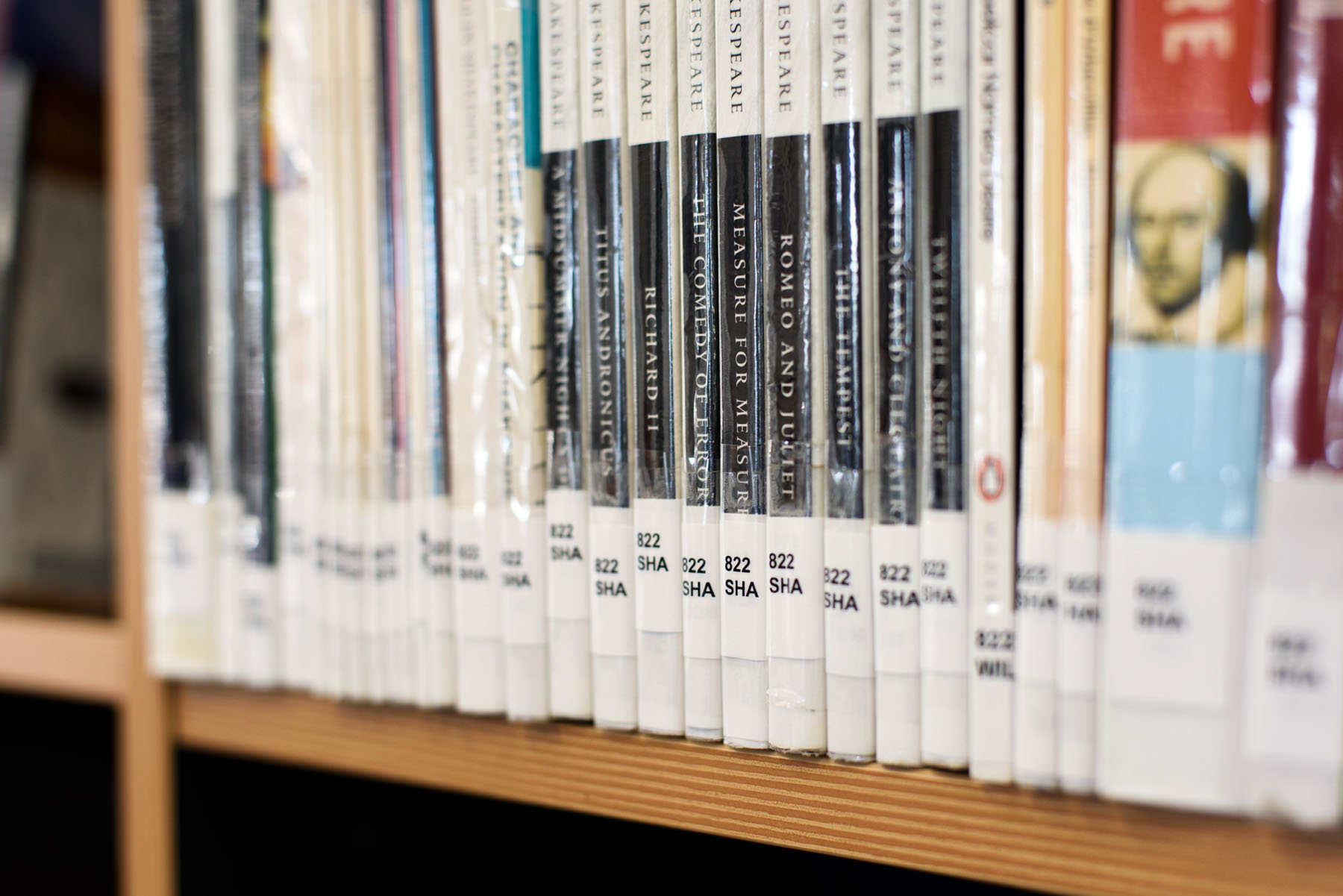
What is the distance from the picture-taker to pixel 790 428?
439 millimetres

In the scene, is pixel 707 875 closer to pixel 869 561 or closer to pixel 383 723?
pixel 383 723

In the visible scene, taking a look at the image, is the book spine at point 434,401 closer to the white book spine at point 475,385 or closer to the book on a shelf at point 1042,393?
the white book spine at point 475,385

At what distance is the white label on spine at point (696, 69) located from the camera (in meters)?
0.46

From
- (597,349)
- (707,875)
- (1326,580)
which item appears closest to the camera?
(1326,580)

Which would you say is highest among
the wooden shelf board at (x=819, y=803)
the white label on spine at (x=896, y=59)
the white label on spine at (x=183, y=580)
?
the white label on spine at (x=896, y=59)

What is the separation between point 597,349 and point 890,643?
210mm

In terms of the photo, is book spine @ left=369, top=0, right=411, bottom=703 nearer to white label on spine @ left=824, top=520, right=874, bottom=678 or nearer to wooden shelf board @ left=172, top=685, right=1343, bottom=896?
wooden shelf board @ left=172, top=685, right=1343, bottom=896

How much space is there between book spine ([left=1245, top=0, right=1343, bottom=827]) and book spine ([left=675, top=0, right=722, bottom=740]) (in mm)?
228

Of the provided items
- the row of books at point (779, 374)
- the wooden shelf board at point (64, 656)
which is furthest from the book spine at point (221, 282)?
the wooden shelf board at point (64, 656)

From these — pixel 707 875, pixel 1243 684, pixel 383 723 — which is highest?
pixel 1243 684

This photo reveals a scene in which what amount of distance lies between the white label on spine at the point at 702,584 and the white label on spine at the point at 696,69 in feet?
0.63

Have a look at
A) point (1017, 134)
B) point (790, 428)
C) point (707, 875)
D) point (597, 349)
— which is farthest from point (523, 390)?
point (707, 875)

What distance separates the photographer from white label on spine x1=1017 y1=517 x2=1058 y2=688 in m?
0.39

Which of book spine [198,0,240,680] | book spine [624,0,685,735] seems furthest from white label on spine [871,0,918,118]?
book spine [198,0,240,680]
